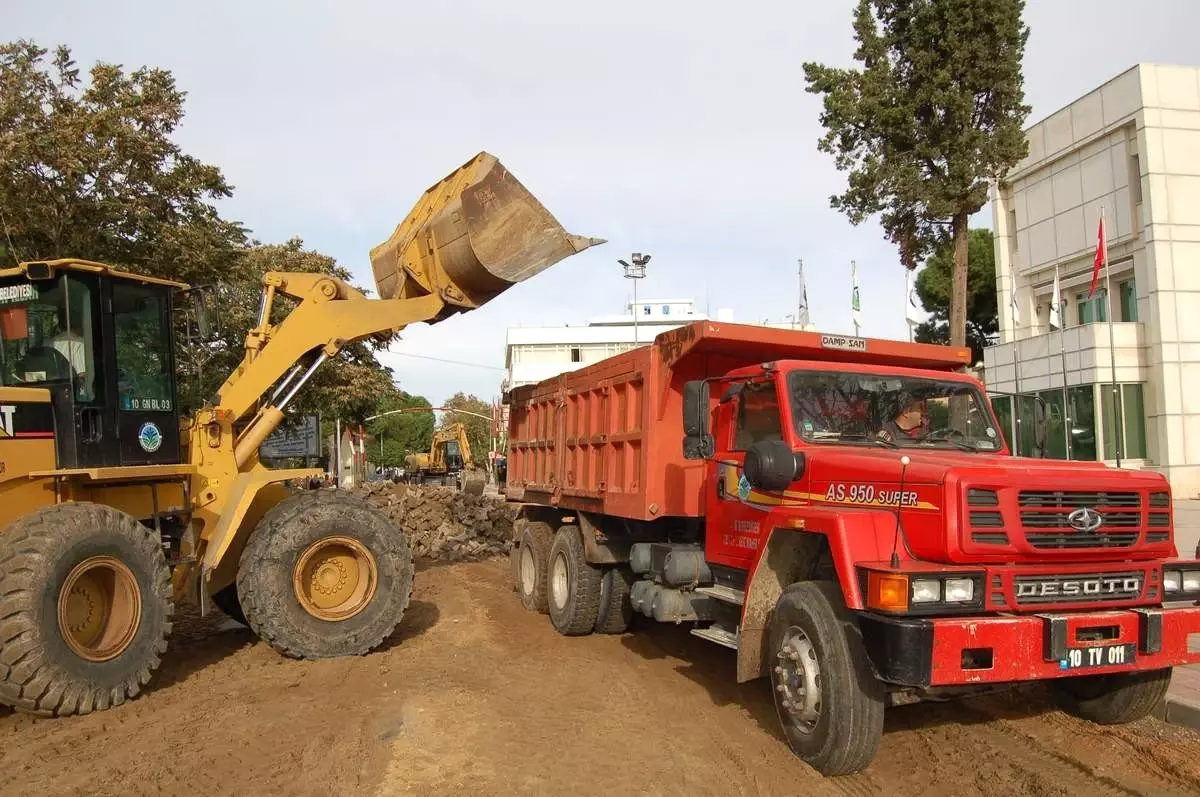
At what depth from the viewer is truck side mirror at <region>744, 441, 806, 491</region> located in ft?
17.7

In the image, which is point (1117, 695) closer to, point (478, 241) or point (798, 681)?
point (798, 681)

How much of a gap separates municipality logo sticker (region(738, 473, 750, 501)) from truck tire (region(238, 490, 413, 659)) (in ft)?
10.5

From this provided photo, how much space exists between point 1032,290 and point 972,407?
2145cm

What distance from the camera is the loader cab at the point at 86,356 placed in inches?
264

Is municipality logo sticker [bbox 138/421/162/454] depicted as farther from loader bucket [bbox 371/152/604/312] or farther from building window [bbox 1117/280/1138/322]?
building window [bbox 1117/280/1138/322]

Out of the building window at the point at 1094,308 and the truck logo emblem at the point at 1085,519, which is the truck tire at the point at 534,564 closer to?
the truck logo emblem at the point at 1085,519

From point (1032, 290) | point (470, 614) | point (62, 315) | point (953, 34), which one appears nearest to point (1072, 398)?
point (1032, 290)

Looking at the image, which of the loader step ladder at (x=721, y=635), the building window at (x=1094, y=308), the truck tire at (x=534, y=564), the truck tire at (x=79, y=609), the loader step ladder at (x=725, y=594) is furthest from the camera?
the building window at (x=1094, y=308)

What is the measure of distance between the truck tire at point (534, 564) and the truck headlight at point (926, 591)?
581 centimetres

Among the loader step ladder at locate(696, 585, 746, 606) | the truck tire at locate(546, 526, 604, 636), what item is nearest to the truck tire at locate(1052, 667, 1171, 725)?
the loader step ladder at locate(696, 585, 746, 606)

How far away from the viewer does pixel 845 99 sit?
1440 cm

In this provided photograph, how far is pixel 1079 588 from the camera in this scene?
15.4 feet

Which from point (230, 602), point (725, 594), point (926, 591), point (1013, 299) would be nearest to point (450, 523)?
point (230, 602)

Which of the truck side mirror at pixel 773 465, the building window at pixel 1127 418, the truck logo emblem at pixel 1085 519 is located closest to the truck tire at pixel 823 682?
the truck side mirror at pixel 773 465
